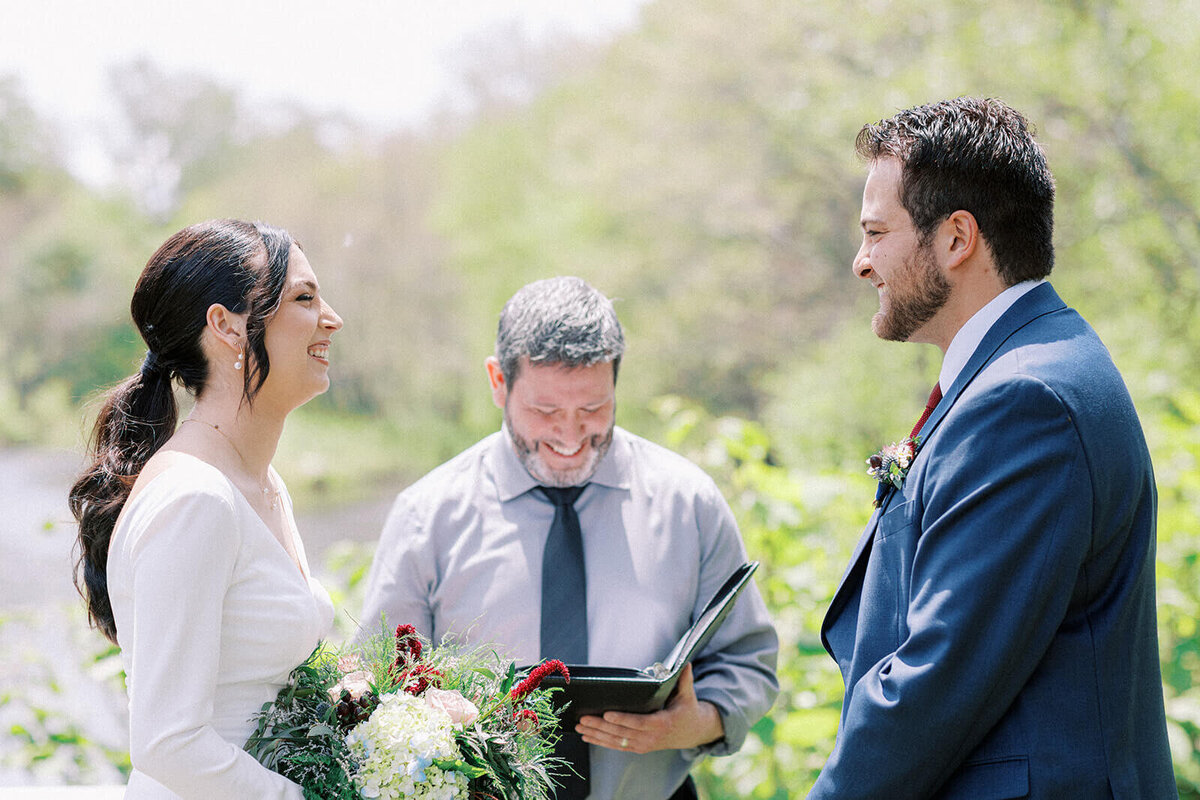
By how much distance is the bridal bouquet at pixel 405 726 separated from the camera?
1.58 meters

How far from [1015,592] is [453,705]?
920 millimetres

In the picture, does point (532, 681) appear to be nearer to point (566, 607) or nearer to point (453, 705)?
point (453, 705)

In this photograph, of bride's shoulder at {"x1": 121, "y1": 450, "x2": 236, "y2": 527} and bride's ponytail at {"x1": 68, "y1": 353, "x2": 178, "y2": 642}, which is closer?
bride's shoulder at {"x1": 121, "y1": 450, "x2": 236, "y2": 527}

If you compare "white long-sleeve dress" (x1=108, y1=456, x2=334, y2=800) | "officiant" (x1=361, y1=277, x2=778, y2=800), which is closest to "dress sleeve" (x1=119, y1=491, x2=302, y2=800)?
"white long-sleeve dress" (x1=108, y1=456, x2=334, y2=800)

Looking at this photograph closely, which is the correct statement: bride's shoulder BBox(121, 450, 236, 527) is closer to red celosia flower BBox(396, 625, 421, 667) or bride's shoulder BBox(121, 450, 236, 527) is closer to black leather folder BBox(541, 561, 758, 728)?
red celosia flower BBox(396, 625, 421, 667)

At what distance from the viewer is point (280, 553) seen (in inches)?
68.7

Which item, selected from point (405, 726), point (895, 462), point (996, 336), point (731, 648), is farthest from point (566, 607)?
point (996, 336)

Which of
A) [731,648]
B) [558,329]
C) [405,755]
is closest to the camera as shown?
[405,755]

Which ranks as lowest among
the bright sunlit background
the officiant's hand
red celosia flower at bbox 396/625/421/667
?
the officiant's hand

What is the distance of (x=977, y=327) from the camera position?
171cm

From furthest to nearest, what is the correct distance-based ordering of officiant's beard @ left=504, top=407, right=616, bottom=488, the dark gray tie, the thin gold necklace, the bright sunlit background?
the bright sunlit background → officiant's beard @ left=504, top=407, right=616, bottom=488 → the dark gray tie → the thin gold necklace

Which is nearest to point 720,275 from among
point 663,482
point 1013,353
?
point 663,482

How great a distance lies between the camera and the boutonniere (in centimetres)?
169

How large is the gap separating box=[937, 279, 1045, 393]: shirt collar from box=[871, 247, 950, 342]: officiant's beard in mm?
65
